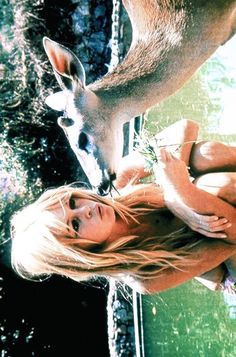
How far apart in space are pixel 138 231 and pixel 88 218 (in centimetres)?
21

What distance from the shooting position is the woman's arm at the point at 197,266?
1.93 metres

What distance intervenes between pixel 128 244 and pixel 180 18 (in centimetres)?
67

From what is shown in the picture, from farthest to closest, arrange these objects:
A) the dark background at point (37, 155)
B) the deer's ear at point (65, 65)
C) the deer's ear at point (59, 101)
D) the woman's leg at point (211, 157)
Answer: the dark background at point (37, 155), the woman's leg at point (211, 157), the deer's ear at point (59, 101), the deer's ear at point (65, 65)

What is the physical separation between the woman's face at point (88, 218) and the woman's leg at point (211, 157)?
33 centimetres

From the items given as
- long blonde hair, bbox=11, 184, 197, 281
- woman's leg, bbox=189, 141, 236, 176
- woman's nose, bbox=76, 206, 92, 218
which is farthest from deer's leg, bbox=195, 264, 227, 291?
woman's nose, bbox=76, 206, 92, 218

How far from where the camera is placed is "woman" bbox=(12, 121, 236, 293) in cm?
184

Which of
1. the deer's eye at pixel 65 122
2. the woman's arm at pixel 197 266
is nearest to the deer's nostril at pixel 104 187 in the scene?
the deer's eye at pixel 65 122

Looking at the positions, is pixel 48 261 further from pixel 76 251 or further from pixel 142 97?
pixel 142 97

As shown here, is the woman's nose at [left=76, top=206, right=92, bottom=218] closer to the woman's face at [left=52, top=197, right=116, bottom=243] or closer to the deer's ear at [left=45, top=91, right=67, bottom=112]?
the woman's face at [left=52, top=197, right=116, bottom=243]

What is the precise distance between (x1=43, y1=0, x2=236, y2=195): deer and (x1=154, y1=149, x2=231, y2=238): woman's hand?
0.54ft

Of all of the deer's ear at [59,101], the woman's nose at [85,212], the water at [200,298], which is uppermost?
the deer's ear at [59,101]

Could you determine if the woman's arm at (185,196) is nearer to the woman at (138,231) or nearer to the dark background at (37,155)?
the woman at (138,231)

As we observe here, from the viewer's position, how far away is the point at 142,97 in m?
1.77

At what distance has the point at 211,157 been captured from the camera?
2.00 metres
